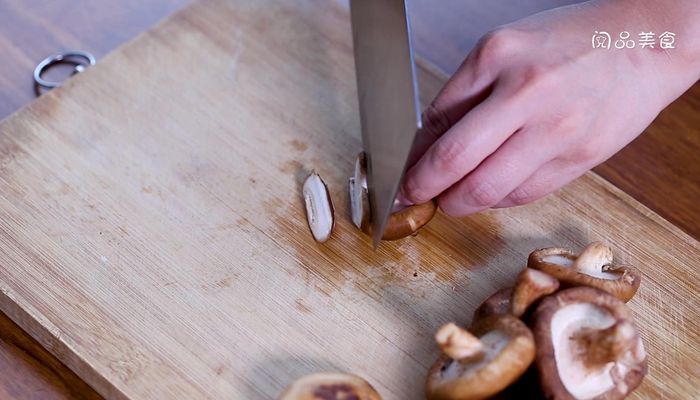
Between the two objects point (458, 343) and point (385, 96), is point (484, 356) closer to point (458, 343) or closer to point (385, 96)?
point (458, 343)

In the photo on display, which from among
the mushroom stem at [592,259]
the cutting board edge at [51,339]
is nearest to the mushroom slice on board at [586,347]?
the mushroom stem at [592,259]

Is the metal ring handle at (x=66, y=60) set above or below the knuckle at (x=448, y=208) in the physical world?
below

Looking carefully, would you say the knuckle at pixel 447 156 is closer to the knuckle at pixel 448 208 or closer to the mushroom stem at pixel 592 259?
the knuckle at pixel 448 208

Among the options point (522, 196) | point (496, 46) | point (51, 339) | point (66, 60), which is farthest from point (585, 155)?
point (66, 60)

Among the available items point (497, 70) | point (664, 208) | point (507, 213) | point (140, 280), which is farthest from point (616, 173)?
point (140, 280)

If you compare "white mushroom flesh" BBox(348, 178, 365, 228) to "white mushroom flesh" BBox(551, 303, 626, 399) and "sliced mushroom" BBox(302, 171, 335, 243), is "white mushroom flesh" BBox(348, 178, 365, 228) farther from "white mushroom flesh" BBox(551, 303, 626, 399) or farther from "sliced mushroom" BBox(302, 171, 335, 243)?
"white mushroom flesh" BBox(551, 303, 626, 399)

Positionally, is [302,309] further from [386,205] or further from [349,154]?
[349,154]

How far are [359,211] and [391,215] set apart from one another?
83 millimetres

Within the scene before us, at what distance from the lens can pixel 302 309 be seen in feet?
4.14

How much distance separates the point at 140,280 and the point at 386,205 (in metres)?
0.42

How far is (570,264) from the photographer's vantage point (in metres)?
1.23

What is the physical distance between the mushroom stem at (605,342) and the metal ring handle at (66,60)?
→ 112cm

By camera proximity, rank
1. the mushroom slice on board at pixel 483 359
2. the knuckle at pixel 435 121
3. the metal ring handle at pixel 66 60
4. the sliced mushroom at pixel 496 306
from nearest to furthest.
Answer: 1. the mushroom slice on board at pixel 483 359
2. the sliced mushroom at pixel 496 306
3. the knuckle at pixel 435 121
4. the metal ring handle at pixel 66 60

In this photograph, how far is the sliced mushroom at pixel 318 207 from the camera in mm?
1327
